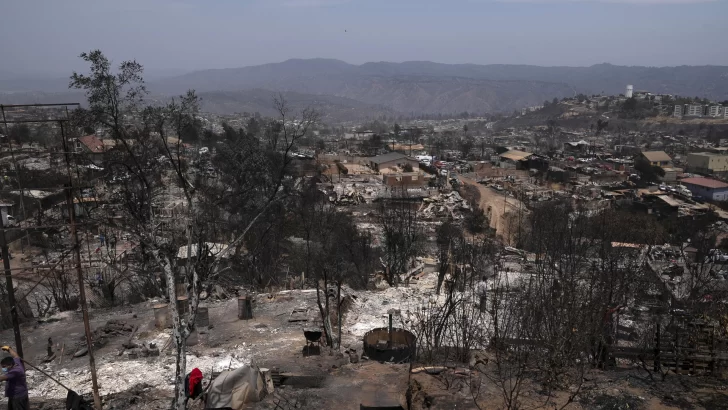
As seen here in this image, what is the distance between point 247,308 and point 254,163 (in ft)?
25.7

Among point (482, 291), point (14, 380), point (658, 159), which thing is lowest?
point (658, 159)

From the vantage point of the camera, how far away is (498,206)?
106 ft

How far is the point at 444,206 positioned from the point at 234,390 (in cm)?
2420

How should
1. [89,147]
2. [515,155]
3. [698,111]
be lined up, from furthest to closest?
[698,111] < [515,155] < [89,147]

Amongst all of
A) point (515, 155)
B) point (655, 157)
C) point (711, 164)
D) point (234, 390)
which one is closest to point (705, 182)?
point (711, 164)

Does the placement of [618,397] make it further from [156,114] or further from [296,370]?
[156,114]

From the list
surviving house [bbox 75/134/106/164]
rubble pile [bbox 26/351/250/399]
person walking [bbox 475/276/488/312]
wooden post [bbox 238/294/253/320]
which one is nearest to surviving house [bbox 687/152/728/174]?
person walking [bbox 475/276/488/312]

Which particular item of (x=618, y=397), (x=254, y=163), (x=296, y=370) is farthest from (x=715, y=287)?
(x=254, y=163)

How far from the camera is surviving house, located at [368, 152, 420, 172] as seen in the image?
43.4 metres

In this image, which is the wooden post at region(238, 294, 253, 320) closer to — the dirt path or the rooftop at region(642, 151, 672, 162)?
the dirt path

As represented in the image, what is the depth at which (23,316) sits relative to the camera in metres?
11.8

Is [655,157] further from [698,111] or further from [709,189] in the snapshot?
[698,111]

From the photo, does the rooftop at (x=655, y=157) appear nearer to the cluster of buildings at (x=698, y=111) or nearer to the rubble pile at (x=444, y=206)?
the rubble pile at (x=444, y=206)

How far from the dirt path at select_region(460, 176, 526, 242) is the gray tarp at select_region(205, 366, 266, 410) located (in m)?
21.0
